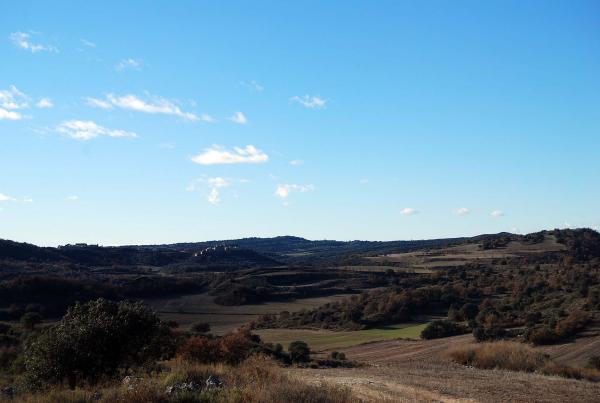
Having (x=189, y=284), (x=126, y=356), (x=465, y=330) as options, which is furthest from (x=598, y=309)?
(x=189, y=284)

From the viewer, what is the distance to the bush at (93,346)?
16.6 m

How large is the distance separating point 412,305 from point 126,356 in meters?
58.5

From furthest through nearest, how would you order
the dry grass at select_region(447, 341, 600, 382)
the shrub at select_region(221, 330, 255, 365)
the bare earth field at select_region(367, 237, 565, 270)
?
the bare earth field at select_region(367, 237, 565, 270) → the dry grass at select_region(447, 341, 600, 382) → the shrub at select_region(221, 330, 255, 365)

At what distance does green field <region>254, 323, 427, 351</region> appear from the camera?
52.4 meters

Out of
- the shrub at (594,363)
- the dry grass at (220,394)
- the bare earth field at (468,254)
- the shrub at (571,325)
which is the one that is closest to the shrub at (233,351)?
the dry grass at (220,394)

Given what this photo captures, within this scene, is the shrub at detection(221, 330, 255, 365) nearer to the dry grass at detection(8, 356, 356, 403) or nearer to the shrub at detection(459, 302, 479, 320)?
the dry grass at detection(8, 356, 356, 403)

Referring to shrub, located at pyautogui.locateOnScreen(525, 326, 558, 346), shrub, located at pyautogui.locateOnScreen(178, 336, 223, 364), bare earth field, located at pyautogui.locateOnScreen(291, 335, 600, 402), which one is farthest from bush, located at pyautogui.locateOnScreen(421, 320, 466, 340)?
shrub, located at pyautogui.locateOnScreen(178, 336, 223, 364)

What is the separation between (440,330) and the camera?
51656 millimetres

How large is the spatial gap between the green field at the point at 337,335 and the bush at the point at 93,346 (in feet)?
106

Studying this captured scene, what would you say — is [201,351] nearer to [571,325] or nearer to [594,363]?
[594,363]

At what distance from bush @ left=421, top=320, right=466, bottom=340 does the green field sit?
5.06 feet

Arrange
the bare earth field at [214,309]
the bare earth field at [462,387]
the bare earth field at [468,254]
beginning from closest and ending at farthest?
the bare earth field at [462,387]
the bare earth field at [214,309]
the bare earth field at [468,254]

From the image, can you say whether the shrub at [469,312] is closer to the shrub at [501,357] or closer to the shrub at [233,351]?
the shrub at [501,357]

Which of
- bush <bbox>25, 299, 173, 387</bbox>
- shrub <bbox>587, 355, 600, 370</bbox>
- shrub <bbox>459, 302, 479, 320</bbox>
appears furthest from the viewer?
shrub <bbox>459, 302, 479, 320</bbox>
